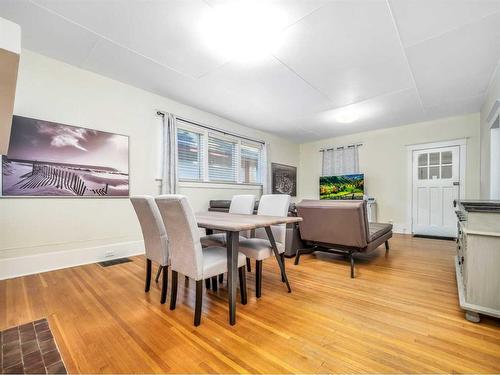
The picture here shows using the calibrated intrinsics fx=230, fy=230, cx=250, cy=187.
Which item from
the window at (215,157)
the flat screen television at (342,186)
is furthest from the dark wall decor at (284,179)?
the flat screen television at (342,186)

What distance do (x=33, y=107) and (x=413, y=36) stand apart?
420cm

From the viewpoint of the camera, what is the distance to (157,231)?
6.32 feet

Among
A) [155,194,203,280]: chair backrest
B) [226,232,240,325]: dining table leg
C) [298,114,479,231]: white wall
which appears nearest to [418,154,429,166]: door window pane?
[298,114,479,231]: white wall

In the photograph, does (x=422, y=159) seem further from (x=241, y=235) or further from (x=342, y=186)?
(x=241, y=235)

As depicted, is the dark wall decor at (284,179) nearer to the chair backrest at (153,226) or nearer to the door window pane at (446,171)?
the door window pane at (446,171)

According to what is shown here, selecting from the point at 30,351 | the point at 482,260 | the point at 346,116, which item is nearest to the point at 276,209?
the point at 482,260

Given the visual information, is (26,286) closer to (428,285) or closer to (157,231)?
(157,231)

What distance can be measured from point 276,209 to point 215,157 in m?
2.55

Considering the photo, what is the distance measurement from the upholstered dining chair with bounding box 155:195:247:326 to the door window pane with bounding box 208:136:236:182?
2.97 m

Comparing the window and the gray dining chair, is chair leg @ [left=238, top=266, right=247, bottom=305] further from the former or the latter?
the window

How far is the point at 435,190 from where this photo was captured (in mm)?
4840

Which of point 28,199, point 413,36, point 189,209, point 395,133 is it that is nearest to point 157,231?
point 189,209

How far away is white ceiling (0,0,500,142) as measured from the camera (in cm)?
201

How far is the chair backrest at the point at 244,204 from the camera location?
9.29ft
